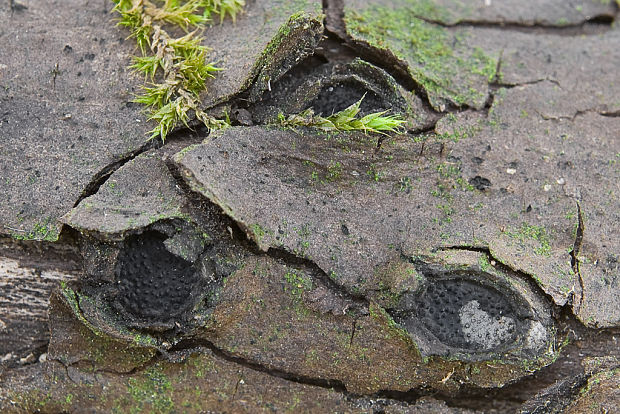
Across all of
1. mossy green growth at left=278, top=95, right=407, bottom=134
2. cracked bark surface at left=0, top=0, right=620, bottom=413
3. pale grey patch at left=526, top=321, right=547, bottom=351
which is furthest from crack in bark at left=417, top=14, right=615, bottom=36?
pale grey patch at left=526, top=321, right=547, bottom=351

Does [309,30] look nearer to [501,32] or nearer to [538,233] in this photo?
[501,32]

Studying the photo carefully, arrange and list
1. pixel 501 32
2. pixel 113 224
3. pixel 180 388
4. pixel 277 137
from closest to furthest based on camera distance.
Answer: pixel 113 224 → pixel 277 137 → pixel 180 388 → pixel 501 32

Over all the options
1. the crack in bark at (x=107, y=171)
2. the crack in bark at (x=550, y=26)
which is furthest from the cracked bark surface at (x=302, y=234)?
the crack in bark at (x=550, y=26)

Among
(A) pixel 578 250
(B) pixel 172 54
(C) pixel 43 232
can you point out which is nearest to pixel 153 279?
(C) pixel 43 232

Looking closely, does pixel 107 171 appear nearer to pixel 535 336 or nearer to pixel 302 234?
pixel 302 234

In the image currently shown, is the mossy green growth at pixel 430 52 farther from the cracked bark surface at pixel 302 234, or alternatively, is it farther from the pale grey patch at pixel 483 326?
the pale grey patch at pixel 483 326

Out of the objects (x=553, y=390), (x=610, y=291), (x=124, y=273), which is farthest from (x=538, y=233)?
(x=124, y=273)
